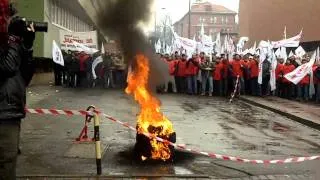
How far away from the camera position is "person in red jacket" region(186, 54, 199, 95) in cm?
2406

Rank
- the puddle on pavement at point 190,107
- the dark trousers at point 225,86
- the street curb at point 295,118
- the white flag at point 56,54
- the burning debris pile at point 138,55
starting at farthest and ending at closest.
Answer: the dark trousers at point 225,86, the white flag at point 56,54, the puddle on pavement at point 190,107, the street curb at point 295,118, the burning debris pile at point 138,55

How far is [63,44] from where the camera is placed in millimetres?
25156

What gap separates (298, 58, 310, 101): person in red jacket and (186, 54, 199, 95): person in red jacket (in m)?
4.45

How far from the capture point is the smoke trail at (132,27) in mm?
9633

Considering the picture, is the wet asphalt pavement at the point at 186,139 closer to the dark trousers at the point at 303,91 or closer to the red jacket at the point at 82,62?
the dark trousers at the point at 303,91

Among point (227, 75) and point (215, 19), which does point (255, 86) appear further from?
point (215, 19)

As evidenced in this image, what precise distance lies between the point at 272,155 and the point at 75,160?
346cm

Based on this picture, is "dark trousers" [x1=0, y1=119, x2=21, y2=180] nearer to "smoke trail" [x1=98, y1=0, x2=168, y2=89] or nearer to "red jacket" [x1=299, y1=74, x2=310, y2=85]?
"smoke trail" [x1=98, y1=0, x2=168, y2=89]

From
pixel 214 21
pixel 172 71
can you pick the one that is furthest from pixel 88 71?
pixel 214 21

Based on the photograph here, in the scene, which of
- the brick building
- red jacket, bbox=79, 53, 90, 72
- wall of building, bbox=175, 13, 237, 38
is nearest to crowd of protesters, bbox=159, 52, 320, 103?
red jacket, bbox=79, 53, 90, 72

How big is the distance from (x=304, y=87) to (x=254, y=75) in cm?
227

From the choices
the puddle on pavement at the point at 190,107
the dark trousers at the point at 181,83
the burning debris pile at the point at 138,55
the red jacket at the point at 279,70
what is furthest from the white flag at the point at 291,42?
the burning debris pile at the point at 138,55

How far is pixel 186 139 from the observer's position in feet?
37.7

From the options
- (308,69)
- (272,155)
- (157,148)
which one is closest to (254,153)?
(272,155)
